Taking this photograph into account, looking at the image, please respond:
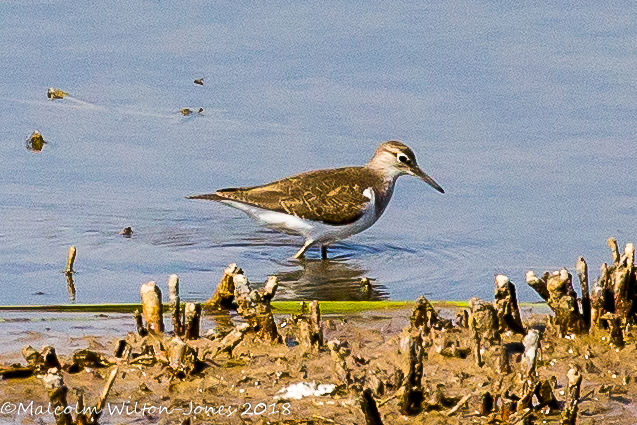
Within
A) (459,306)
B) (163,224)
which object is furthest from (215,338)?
(163,224)

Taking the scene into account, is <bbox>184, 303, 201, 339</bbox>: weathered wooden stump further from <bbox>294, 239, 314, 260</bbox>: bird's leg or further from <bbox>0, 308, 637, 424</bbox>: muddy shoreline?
<bbox>294, 239, 314, 260</bbox>: bird's leg

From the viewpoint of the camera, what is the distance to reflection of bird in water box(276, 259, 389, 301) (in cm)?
833

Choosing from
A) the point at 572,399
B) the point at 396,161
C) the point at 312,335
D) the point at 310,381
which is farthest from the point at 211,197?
the point at 572,399

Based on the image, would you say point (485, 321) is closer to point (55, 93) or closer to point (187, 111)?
point (187, 111)

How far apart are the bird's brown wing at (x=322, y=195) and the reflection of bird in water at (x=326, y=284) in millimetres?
620

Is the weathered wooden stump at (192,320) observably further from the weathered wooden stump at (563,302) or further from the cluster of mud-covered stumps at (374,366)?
the weathered wooden stump at (563,302)

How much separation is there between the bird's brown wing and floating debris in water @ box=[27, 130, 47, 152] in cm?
226

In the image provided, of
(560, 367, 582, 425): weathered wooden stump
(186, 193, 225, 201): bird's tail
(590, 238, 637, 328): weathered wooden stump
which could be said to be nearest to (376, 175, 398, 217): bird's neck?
(186, 193, 225, 201): bird's tail

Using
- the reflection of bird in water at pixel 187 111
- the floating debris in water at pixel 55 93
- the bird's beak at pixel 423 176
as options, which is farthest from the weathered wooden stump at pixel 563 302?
the floating debris in water at pixel 55 93

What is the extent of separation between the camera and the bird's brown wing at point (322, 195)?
9953 mm

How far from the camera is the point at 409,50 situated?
1262 centimetres

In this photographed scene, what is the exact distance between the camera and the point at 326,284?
8.79m

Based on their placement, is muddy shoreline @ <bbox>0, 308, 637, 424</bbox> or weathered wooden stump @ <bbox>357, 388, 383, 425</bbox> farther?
muddy shoreline @ <bbox>0, 308, 637, 424</bbox>

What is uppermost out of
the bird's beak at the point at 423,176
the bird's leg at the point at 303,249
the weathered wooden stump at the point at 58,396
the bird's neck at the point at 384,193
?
the bird's beak at the point at 423,176
